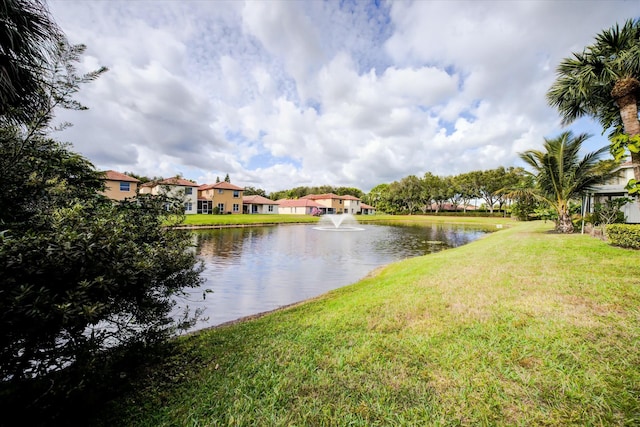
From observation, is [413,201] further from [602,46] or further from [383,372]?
[383,372]

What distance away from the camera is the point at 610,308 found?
4.51 m

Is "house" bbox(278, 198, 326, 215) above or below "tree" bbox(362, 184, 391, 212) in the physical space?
below

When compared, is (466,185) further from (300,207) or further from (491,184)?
(300,207)

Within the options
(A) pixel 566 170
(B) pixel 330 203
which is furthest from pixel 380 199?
(A) pixel 566 170

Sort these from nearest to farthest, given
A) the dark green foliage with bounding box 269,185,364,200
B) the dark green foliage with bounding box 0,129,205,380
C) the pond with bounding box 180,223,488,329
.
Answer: the dark green foliage with bounding box 0,129,205,380, the pond with bounding box 180,223,488,329, the dark green foliage with bounding box 269,185,364,200

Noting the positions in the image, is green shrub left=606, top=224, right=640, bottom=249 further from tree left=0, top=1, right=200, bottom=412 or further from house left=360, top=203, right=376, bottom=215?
house left=360, top=203, right=376, bottom=215

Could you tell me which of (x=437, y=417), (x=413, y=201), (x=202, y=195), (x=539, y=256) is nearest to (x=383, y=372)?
(x=437, y=417)

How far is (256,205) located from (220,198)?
1365 centimetres

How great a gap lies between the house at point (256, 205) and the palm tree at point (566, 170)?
49.7 meters

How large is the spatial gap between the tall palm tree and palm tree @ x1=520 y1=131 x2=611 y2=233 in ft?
68.9

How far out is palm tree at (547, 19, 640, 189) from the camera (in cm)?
684

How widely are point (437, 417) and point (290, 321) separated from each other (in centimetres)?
349

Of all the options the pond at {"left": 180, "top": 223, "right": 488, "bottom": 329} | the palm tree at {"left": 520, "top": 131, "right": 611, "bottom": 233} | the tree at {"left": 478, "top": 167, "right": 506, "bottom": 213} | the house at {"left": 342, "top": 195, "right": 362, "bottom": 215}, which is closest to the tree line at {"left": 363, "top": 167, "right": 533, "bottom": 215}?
the tree at {"left": 478, "top": 167, "right": 506, "bottom": 213}

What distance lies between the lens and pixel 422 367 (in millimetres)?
3350
